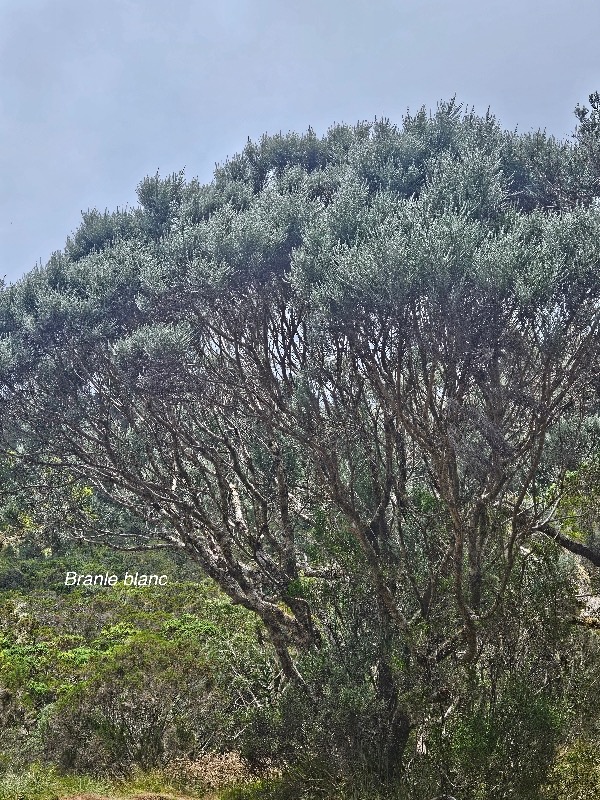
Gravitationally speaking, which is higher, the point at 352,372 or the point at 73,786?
the point at 352,372

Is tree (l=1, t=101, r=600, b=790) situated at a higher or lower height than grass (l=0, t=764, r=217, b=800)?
higher

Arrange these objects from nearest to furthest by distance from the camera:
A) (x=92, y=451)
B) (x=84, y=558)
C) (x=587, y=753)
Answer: (x=587, y=753) < (x=92, y=451) < (x=84, y=558)

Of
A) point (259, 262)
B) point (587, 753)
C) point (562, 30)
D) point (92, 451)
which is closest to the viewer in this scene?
point (587, 753)

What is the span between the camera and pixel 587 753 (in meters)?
7.15

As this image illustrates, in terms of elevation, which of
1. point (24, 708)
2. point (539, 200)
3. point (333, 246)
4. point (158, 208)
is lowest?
point (24, 708)

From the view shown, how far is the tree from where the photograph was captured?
7.19 m

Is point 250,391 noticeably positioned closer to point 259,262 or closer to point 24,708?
point 259,262

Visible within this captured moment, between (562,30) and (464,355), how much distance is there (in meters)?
4.73

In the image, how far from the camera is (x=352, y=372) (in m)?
8.48

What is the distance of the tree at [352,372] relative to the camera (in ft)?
23.6

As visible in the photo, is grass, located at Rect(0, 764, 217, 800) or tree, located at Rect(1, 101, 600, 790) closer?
tree, located at Rect(1, 101, 600, 790)

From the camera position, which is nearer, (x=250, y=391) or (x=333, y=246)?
(x=333, y=246)

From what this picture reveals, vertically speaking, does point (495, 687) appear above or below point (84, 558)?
below

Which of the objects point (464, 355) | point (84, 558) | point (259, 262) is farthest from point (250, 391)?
point (84, 558)
